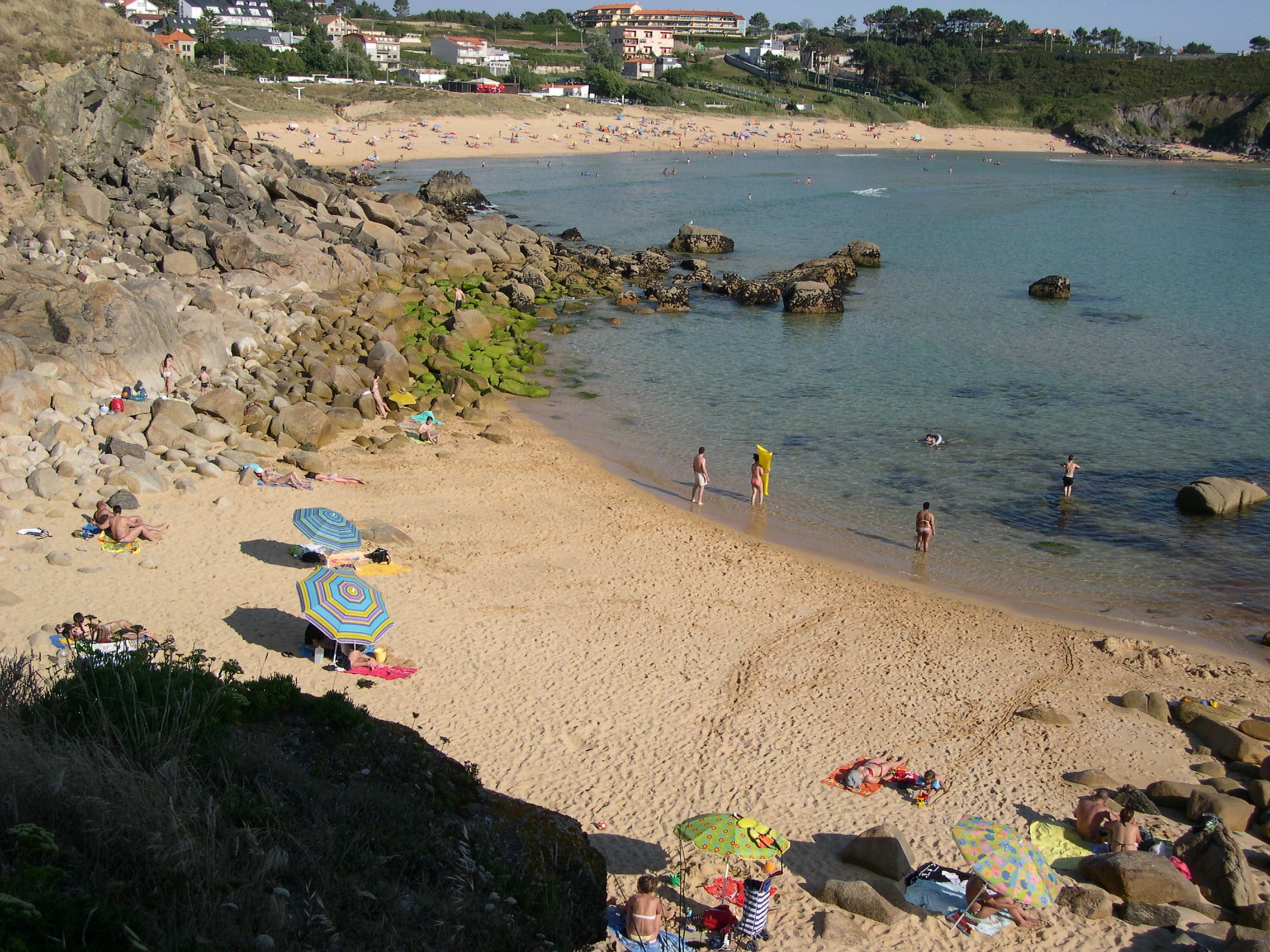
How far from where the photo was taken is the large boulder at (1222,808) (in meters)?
10.3

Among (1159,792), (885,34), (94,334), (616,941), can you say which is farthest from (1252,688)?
(885,34)

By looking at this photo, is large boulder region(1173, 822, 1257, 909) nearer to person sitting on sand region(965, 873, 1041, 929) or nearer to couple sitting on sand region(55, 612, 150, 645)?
person sitting on sand region(965, 873, 1041, 929)

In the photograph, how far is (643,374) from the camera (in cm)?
2844

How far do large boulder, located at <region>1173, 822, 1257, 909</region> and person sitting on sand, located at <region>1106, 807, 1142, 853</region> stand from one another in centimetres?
43

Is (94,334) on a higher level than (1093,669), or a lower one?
higher

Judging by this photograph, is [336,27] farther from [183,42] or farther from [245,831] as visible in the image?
[245,831]

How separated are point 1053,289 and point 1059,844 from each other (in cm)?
3423

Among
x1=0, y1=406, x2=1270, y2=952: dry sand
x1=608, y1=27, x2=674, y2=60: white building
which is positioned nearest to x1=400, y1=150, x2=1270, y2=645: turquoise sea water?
x1=0, y1=406, x2=1270, y2=952: dry sand

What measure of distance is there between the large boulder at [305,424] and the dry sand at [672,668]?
96.3 inches

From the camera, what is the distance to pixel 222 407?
1995cm

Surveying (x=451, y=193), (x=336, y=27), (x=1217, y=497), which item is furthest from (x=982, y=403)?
(x=336, y=27)

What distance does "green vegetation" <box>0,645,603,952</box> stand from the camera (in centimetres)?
537

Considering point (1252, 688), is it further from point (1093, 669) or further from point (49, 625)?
point (49, 625)

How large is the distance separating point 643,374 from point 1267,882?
21069 millimetres
